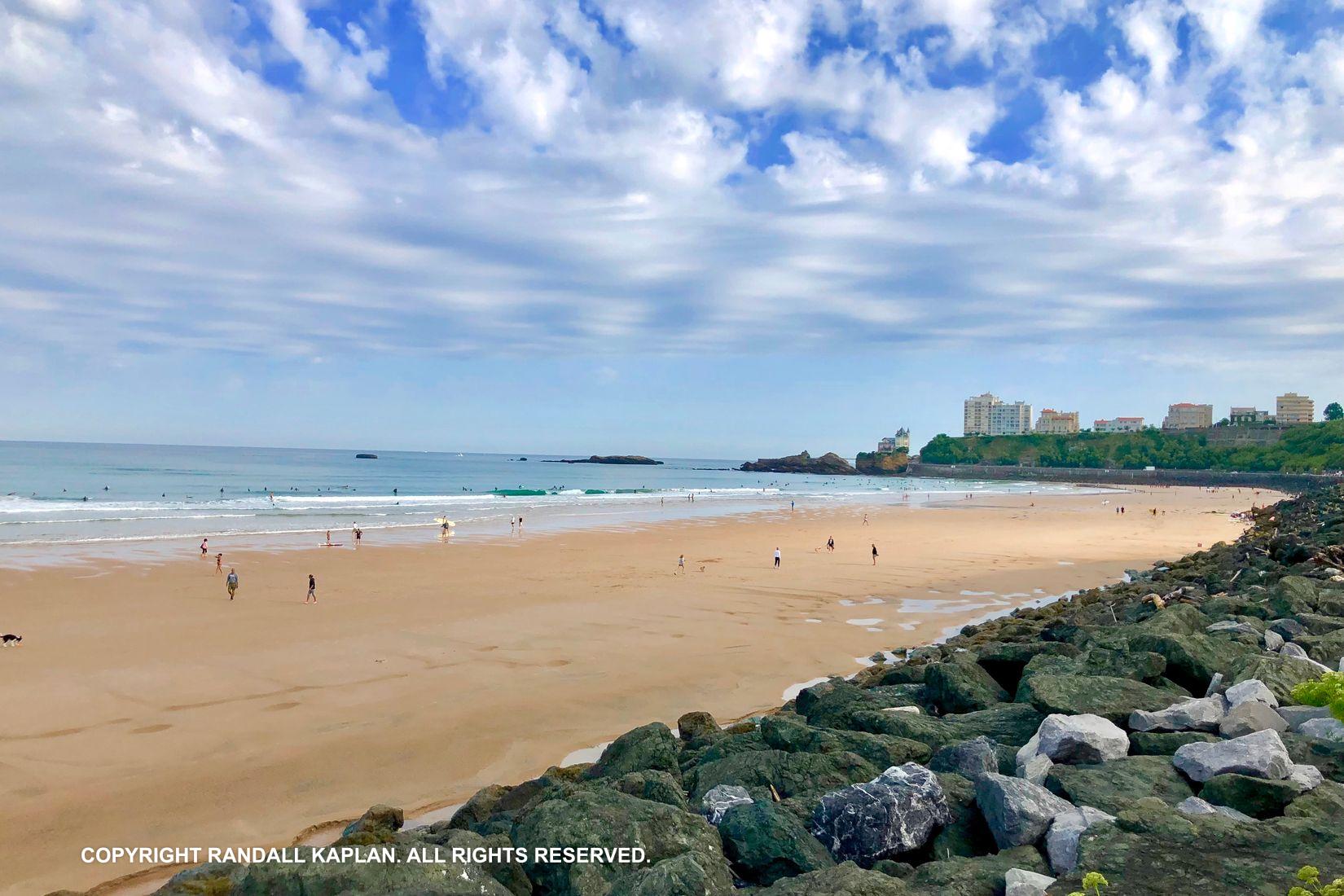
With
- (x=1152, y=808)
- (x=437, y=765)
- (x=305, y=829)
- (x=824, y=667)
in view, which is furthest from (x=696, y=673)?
(x=1152, y=808)

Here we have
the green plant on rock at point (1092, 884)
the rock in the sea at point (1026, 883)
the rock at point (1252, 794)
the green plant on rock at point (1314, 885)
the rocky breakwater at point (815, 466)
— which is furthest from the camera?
the rocky breakwater at point (815, 466)

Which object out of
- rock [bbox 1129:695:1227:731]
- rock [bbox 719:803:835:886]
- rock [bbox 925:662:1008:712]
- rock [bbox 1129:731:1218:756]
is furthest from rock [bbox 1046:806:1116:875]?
rock [bbox 925:662:1008:712]

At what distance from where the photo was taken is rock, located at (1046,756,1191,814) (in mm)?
3814

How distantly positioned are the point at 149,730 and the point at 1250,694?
11161mm

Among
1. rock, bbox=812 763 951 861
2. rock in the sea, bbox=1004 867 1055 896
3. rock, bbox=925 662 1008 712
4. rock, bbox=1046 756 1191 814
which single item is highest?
rock, bbox=1046 756 1191 814

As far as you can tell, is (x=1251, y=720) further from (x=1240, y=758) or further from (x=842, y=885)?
(x=842, y=885)

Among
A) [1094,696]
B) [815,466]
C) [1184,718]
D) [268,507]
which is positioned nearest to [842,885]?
[1184,718]

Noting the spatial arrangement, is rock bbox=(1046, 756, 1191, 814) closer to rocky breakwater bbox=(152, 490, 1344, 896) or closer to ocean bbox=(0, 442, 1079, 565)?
rocky breakwater bbox=(152, 490, 1344, 896)

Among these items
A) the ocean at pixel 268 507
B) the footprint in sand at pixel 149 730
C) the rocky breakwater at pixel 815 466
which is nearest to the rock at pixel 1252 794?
the footprint in sand at pixel 149 730

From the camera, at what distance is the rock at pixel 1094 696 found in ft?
17.1

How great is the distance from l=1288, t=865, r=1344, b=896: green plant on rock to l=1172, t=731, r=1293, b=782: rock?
781 millimetres

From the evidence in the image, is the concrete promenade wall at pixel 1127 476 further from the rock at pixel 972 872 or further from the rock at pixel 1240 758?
the rock at pixel 972 872

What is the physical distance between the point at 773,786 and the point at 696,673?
710 cm

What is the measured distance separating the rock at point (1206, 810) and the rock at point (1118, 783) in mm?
102
